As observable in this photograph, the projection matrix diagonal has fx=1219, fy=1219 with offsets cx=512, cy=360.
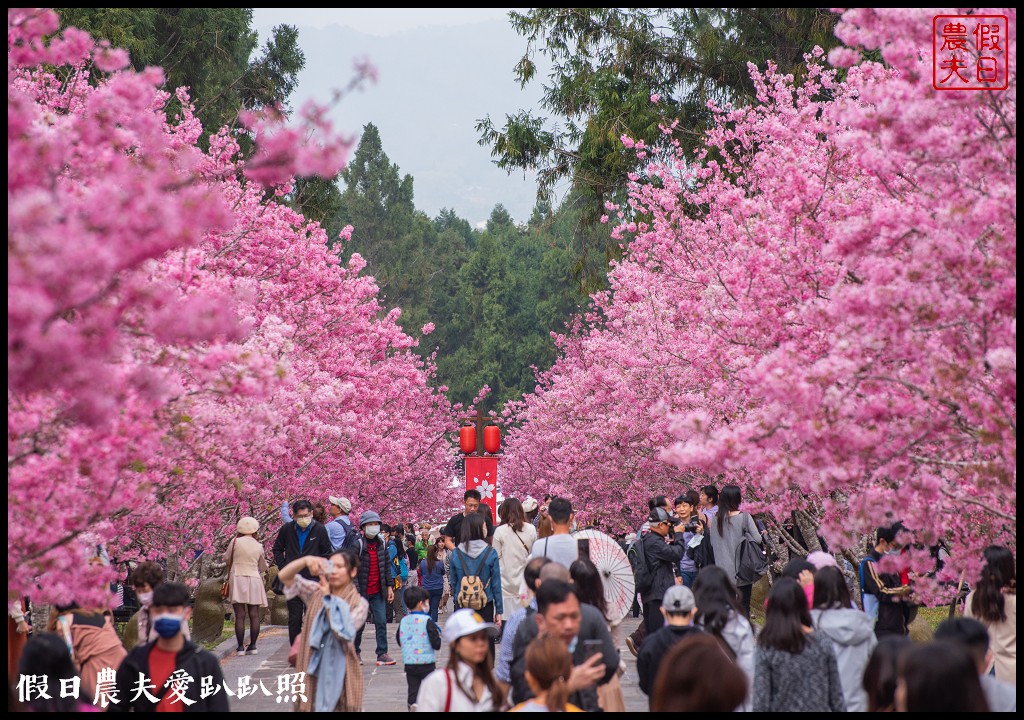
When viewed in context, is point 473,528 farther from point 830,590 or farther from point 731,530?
point 830,590

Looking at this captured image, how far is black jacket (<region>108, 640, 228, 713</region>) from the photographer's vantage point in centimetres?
688

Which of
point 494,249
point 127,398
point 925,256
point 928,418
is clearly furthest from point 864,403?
point 494,249

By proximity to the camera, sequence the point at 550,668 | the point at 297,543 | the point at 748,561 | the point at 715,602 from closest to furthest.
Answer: the point at 550,668, the point at 715,602, the point at 748,561, the point at 297,543

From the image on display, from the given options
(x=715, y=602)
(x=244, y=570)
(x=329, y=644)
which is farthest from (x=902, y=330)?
(x=244, y=570)

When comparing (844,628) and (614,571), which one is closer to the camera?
(844,628)

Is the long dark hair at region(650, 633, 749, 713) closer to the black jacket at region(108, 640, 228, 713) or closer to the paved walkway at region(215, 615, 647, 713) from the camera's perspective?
the black jacket at region(108, 640, 228, 713)

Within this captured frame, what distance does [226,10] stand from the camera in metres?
28.3

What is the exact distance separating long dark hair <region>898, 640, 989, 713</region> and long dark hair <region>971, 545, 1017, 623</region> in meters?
4.31

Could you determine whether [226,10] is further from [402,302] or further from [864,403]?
[402,302]

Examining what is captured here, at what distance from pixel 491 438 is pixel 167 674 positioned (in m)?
23.7

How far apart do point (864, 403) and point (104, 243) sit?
5136 millimetres

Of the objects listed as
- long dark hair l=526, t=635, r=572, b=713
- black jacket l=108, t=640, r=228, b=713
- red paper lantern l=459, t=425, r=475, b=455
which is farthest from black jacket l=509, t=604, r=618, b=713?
red paper lantern l=459, t=425, r=475, b=455

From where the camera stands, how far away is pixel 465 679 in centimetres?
675

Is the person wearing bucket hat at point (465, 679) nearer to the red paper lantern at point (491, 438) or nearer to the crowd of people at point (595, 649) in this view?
the crowd of people at point (595, 649)
